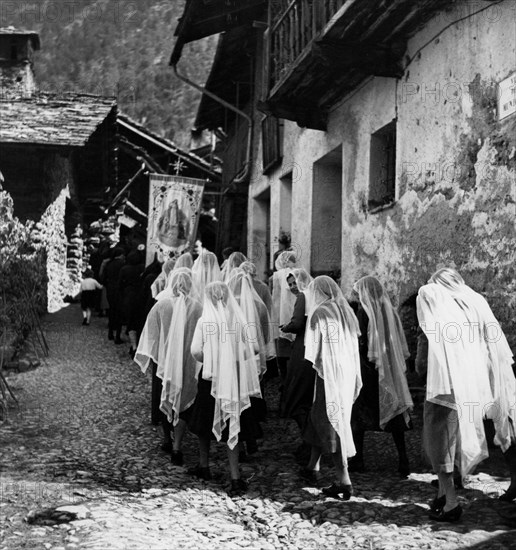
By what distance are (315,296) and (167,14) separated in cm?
6503

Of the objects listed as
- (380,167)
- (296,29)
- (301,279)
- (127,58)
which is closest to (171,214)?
(296,29)

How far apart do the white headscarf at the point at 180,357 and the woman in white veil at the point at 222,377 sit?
1.05ft

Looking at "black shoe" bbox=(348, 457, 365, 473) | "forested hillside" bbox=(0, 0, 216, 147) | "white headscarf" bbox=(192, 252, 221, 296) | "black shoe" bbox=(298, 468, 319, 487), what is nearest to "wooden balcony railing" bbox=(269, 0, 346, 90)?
"white headscarf" bbox=(192, 252, 221, 296)

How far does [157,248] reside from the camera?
14.2m

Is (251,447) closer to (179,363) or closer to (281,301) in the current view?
(179,363)

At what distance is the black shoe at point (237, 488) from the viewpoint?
5.34 m

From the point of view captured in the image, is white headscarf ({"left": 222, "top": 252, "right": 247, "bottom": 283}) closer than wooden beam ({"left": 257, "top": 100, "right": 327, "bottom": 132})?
Yes

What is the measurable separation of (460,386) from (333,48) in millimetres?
4361

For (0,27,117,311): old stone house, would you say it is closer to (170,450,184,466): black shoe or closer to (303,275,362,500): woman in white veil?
(170,450,184,466): black shoe

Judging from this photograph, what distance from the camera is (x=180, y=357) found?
6.20m

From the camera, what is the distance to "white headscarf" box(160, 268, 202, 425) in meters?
6.13

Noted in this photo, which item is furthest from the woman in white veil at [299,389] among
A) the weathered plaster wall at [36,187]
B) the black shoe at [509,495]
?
the weathered plaster wall at [36,187]

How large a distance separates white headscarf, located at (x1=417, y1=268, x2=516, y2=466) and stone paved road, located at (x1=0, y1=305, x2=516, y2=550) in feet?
1.83

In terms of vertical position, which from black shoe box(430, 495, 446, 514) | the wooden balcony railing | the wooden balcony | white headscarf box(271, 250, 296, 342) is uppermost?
the wooden balcony railing
